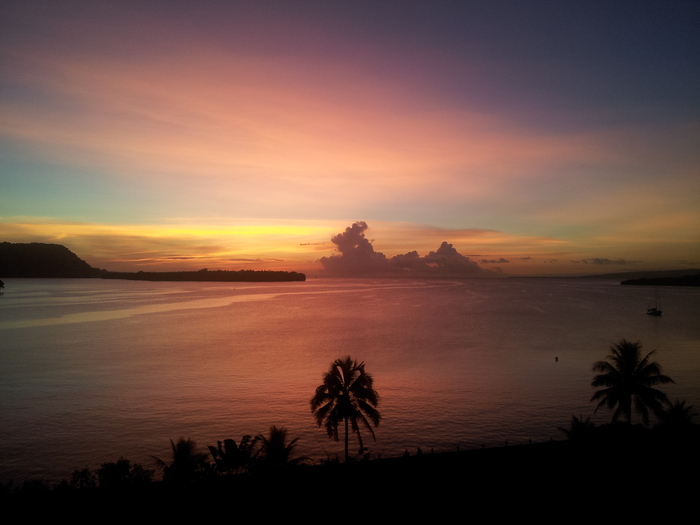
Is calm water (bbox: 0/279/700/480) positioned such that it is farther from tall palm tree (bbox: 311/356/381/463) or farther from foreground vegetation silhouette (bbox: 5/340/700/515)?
foreground vegetation silhouette (bbox: 5/340/700/515)

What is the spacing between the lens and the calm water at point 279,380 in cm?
4012

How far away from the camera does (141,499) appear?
20953 millimetres

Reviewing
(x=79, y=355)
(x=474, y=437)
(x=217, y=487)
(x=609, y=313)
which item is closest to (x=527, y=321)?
(x=609, y=313)

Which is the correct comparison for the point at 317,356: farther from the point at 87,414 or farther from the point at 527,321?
the point at 527,321

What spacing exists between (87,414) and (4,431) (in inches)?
273

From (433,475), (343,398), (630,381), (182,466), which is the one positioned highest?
Answer: (630,381)

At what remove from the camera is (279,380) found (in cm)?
6075

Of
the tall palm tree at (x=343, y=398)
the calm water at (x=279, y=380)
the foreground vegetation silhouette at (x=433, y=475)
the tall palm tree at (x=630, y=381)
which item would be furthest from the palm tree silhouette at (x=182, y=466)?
the tall palm tree at (x=630, y=381)

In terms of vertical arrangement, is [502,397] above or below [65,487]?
below

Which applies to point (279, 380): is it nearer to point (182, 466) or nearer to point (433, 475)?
point (182, 466)

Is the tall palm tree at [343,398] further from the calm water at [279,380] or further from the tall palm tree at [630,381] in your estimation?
the tall palm tree at [630,381]

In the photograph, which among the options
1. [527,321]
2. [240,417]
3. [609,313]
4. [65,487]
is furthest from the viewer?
[609,313]

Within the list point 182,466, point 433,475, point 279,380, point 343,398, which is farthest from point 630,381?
point 279,380

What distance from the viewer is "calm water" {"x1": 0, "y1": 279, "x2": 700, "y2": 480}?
4012 cm
